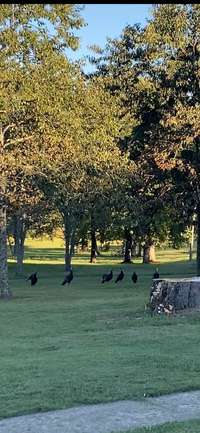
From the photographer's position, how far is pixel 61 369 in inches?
328

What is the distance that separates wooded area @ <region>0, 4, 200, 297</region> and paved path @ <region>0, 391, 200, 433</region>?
14593 mm

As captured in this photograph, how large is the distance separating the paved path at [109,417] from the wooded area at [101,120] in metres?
14.6

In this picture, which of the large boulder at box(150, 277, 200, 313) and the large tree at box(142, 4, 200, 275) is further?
the large tree at box(142, 4, 200, 275)

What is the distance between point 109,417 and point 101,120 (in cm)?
1717

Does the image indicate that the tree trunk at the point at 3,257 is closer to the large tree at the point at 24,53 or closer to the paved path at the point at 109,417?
the large tree at the point at 24,53

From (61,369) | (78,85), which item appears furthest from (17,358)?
(78,85)

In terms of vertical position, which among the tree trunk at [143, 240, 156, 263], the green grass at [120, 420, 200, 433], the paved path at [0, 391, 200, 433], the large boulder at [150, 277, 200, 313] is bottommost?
the paved path at [0, 391, 200, 433]

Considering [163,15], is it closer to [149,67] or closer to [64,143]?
[149,67]

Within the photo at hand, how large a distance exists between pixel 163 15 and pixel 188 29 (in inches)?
45.3

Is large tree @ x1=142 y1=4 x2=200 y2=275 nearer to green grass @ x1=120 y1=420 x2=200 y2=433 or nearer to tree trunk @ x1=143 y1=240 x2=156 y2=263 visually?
green grass @ x1=120 y1=420 x2=200 y2=433

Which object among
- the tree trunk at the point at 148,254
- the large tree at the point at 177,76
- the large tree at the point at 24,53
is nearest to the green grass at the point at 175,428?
the large tree at the point at 24,53

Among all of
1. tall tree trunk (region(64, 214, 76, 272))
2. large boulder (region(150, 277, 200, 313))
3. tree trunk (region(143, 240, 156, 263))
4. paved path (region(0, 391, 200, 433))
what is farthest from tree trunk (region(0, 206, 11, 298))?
tree trunk (region(143, 240, 156, 263))

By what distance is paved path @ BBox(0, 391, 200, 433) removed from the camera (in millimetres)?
5555

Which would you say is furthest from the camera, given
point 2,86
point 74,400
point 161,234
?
point 161,234
